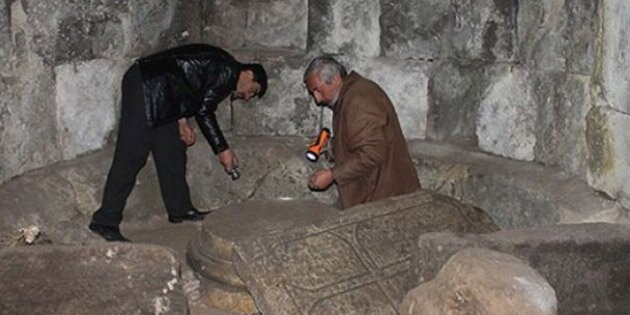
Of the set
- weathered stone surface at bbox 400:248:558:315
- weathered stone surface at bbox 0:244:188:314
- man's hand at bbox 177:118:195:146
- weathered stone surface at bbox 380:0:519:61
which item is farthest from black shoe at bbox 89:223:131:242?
weathered stone surface at bbox 400:248:558:315

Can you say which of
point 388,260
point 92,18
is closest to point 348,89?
point 388,260

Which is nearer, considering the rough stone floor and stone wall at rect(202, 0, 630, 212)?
stone wall at rect(202, 0, 630, 212)

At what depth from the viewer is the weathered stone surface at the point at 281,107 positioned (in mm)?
7230

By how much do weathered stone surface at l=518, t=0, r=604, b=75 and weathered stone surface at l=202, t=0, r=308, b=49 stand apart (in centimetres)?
186

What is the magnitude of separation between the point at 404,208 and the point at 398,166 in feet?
3.06

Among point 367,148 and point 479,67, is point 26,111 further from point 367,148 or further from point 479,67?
point 479,67

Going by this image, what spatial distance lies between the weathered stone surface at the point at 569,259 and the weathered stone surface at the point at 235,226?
1155 millimetres

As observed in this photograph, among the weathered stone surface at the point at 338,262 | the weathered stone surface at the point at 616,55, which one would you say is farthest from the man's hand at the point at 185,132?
the weathered stone surface at the point at 616,55

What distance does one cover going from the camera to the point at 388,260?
4820mm

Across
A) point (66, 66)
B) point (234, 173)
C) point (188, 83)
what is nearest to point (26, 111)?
point (66, 66)

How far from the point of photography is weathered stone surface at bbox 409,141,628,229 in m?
5.39

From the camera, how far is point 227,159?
21.8 feet

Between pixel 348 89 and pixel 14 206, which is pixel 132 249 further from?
pixel 348 89

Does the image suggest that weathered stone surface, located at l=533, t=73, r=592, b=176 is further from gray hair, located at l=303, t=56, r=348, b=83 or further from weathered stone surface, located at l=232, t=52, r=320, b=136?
weathered stone surface, located at l=232, t=52, r=320, b=136
